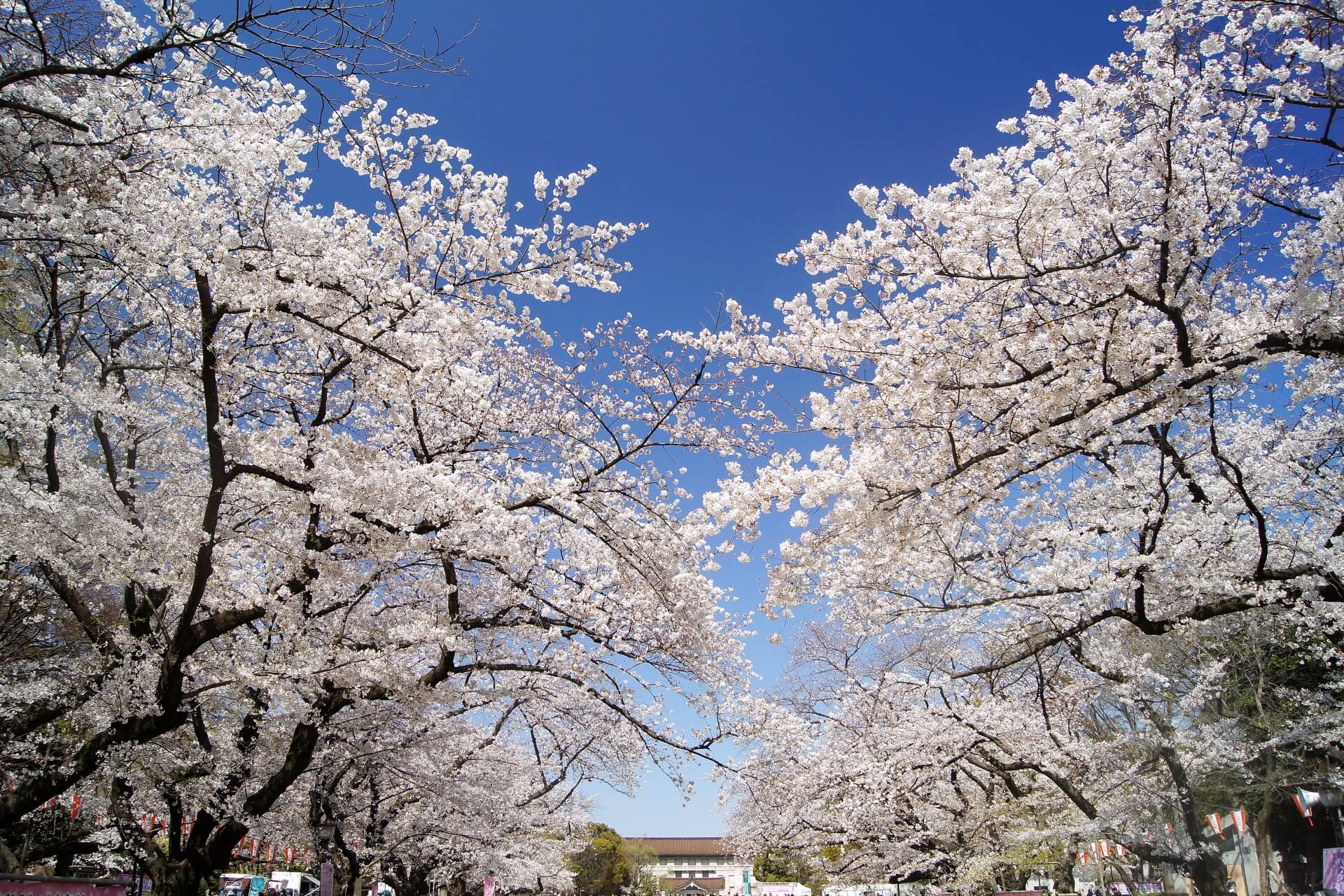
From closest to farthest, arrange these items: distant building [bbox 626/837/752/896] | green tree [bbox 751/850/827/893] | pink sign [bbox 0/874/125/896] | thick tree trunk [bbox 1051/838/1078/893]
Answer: pink sign [bbox 0/874/125/896]
thick tree trunk [bbox 1051/838/1078/893]
green tree [bbox 751/850/827/893]
distant building [bbox 626/837/752/896]

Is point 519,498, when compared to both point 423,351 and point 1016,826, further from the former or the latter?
point 1016,826

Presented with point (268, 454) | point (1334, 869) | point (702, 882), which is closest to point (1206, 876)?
point (1334, 869)

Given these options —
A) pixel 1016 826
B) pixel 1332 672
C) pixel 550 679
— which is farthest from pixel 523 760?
pixel 1332 672

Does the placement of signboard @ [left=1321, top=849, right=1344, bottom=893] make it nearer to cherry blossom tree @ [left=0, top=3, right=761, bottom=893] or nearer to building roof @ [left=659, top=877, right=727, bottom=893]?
cherry blossom tree @ [left=0, top=3, right=761, bottom=893]

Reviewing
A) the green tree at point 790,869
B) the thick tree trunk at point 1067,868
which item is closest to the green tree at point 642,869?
the green tree at point 790,869

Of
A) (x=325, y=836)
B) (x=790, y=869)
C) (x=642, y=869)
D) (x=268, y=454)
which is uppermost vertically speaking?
(x=268, y=454)

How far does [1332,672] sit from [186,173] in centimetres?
2307

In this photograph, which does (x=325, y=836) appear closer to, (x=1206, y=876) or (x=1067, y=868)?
(x=1206, y=876)

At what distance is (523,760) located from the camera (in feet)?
68.8

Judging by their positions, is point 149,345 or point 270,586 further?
point 149,345

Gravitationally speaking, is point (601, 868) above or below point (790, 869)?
below

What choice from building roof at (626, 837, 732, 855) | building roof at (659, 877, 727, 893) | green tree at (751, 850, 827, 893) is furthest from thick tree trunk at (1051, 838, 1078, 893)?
building roof at (626, 837, 732, 855)

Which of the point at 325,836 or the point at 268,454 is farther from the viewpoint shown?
the point at 325,836

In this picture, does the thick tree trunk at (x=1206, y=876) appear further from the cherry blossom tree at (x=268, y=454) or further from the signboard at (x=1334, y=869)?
the cherry blossom tree at (x=268, y=454)
